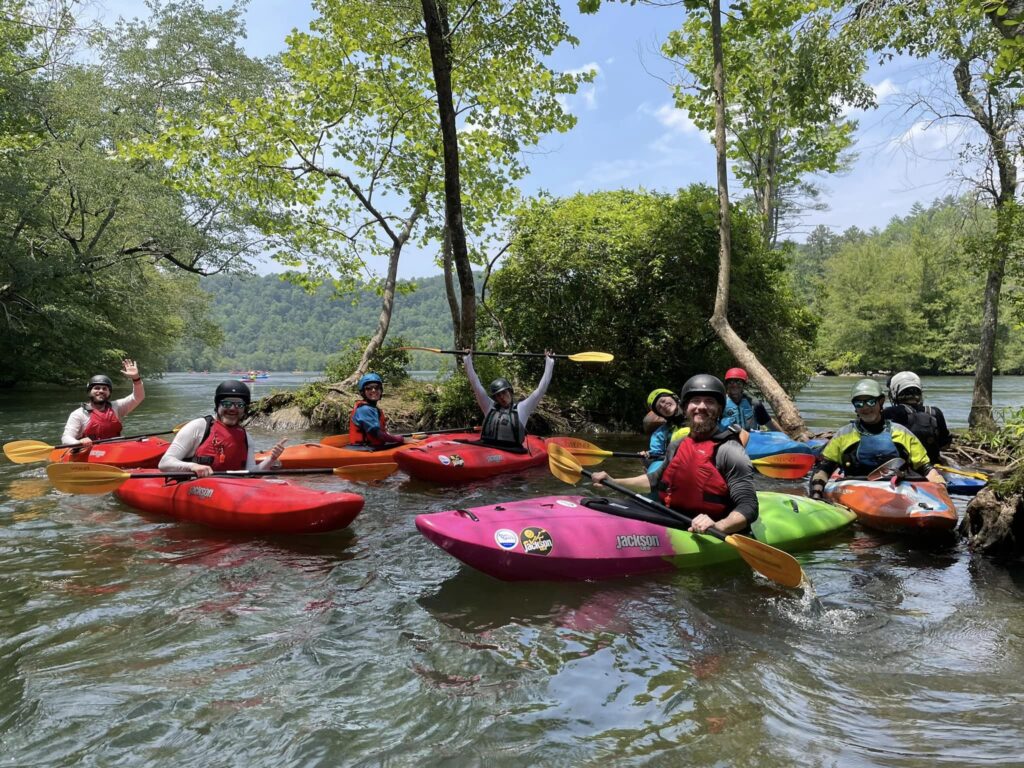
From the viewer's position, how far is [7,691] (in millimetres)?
2846

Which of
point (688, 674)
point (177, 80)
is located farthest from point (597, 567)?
point (177, 80)

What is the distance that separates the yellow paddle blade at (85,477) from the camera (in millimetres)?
5547

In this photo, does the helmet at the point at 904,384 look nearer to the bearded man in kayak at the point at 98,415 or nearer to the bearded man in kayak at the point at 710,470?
the bearded man in kayak at the point at 710,470

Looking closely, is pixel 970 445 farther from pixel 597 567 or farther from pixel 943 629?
pixel 597 567

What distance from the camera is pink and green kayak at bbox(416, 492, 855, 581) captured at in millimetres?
4020

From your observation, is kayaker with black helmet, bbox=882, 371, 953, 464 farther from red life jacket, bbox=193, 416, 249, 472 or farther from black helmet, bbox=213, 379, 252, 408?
red life jacket, bbox=193, 416, 249, 472

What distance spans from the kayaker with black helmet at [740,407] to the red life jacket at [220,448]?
5.78 metres

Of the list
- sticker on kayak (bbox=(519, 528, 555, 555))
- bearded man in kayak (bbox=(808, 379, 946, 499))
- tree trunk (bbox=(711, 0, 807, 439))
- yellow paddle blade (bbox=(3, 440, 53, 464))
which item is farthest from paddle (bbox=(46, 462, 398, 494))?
tree trunk (bbox=(711, 0, 807, 439))

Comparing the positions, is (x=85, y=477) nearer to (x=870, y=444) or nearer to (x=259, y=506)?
(x=259, y=506)

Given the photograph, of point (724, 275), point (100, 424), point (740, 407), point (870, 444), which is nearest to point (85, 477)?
point (100, 424)

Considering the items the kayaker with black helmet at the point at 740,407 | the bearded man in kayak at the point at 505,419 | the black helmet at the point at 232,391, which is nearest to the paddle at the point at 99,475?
the black helmet at the point at 232,391

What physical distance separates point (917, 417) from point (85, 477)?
807cm

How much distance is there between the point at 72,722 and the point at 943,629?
171 inches

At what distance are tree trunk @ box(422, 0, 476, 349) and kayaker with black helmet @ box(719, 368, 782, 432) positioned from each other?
13.9ft
